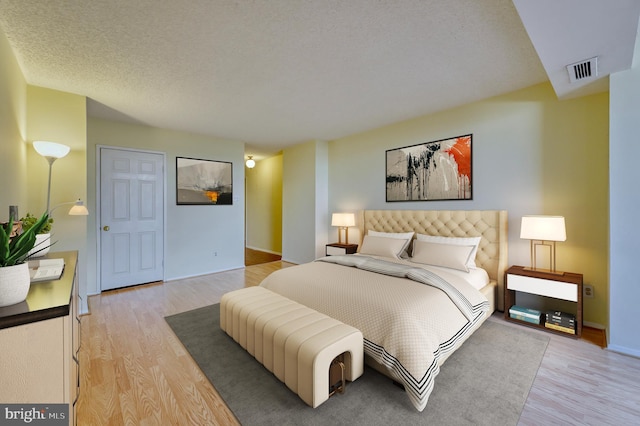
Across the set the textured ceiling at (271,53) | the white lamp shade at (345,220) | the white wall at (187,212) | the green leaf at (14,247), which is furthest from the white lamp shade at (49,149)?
the white lamp shade at (345,220)

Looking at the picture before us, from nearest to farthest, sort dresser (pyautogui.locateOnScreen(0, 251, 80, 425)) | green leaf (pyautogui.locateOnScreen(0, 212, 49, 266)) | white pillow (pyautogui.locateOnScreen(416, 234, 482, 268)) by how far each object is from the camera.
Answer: dresser (pyautogui.locateOnScreen(0, 251, 80, 425)) → green leaf (pyautogui.locateOnScreen(0, 212, 49, 266)) → white pillow (pyautogui.locateOnScreen(416, 234, 482, 268))

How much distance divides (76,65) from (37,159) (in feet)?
4.12

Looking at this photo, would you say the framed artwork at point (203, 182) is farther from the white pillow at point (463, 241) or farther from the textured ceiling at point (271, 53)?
the white pillow at point (463, 241)

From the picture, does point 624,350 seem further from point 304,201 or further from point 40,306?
point 304,201

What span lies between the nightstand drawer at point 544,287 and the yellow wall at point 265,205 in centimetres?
539

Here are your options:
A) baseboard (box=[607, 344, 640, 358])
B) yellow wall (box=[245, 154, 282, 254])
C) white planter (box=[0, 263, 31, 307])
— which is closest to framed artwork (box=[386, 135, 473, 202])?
baseboard (box=[607, 344, 640, 358])

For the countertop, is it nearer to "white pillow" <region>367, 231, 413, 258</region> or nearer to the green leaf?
the green leaf

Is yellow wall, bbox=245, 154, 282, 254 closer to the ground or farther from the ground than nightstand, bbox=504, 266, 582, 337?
farther from the ground

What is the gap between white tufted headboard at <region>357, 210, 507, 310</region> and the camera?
3225 mm

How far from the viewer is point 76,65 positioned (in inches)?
101

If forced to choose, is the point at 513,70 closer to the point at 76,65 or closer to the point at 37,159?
the point at 76,65

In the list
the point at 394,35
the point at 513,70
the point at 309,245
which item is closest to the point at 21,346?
the point at 394,35

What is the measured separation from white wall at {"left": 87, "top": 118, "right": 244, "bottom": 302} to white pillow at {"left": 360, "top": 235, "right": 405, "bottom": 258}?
2866 mm

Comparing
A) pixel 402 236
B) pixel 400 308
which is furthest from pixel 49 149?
pixel 402 236
